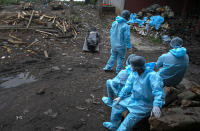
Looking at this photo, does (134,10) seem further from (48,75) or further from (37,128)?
(37,128)

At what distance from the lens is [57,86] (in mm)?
4898

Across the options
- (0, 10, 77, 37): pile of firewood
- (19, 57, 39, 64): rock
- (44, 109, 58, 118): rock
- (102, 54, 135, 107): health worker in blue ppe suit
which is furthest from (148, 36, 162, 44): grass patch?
(44, 109, 58, 118): rock

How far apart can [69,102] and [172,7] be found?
1064 cm

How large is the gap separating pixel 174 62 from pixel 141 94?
1.39 meters

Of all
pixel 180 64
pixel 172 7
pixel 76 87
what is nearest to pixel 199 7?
pixel 172 7

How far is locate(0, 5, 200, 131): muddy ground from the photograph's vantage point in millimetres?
3668

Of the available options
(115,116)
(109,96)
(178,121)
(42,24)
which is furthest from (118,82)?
(42,24)

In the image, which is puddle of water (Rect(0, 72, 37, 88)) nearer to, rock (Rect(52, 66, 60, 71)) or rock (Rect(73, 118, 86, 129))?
rock (Rect(52, 66, 60, 71))

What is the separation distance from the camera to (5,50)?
6828mm

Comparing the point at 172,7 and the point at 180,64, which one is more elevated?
the point at 172,7

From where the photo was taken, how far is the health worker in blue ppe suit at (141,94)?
108 inches

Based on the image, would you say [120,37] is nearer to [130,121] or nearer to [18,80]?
[130,121]

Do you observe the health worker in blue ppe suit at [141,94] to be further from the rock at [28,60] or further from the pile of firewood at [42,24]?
the pile of firewood at [42,24]

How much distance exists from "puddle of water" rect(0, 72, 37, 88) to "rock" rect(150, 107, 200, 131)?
12.6 ft
